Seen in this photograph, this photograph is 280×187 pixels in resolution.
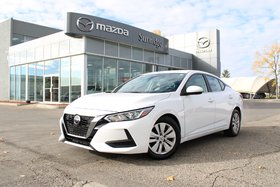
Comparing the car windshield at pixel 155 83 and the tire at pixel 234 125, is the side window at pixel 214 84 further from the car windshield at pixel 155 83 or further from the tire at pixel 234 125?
the car windshield at pixel 155 83

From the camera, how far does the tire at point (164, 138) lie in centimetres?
452

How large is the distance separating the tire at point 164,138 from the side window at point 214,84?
1937 mm

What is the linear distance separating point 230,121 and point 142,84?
2526 mm

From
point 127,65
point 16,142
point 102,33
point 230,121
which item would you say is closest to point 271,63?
point 127,65

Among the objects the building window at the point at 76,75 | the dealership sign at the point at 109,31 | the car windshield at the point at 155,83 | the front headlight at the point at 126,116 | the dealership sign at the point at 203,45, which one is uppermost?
the dealership sign at the point at 203,45

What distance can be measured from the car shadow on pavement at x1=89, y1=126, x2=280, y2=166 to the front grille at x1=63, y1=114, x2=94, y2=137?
704 mm

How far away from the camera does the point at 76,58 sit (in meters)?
19.0

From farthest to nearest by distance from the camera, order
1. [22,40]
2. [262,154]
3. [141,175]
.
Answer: [22,40] < [262,154] < [141,175]

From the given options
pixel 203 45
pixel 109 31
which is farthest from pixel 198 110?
pixel 203 45

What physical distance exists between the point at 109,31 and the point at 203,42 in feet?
49.9

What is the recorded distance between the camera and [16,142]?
6238 millimetres

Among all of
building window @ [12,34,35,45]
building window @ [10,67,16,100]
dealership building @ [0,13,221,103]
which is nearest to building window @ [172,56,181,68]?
dealership building @ [0,13,221,103]

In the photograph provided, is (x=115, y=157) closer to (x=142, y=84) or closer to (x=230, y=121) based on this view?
(x=142, y=84)

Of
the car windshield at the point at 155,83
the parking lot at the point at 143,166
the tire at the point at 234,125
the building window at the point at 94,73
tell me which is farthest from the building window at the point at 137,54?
the parking lot at the point at 143,166
